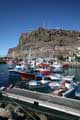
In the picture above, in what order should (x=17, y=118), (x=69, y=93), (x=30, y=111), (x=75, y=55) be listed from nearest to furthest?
(x=17, y=118)
(x=30, y=111)
(x=69, y=93)
(x=75, y=55)

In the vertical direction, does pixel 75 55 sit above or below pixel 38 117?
above

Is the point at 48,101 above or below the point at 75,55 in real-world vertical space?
below

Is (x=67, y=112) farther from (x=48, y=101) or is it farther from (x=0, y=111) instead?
(x=0, y=111)

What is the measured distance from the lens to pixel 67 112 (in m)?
14.0

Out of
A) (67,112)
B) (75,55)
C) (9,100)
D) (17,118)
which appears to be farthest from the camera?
(75,55)

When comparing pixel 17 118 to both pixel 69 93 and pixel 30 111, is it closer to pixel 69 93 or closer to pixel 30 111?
pixel 30 111

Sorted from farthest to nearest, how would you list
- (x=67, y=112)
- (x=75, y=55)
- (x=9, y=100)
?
(x=75, y=55) < (x=9, y=100) < (x=67, y=112)

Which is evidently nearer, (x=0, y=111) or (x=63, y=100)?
(x=0, y=111)

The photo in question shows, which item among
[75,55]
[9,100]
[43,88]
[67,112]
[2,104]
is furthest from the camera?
[75,55]

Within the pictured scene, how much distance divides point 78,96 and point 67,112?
8.88 metres

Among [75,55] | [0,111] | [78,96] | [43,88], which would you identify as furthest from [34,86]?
[75,55]

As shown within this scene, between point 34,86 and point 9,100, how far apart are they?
12.4 m

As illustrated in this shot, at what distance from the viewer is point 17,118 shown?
517 inches

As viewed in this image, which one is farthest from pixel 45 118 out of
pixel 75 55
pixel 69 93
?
pixel 75 55
